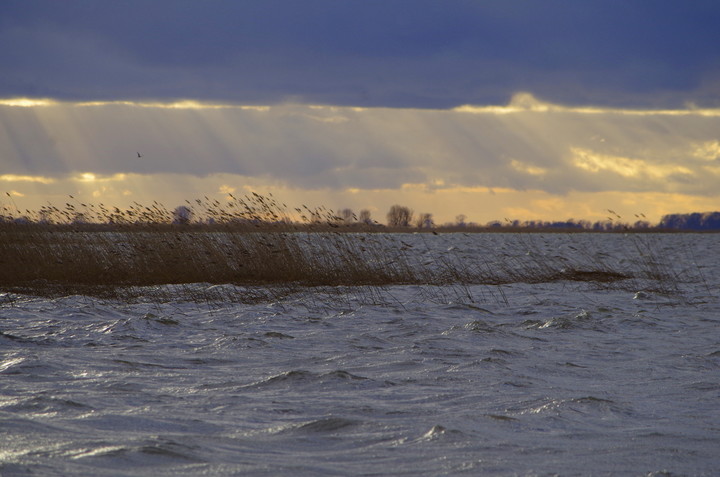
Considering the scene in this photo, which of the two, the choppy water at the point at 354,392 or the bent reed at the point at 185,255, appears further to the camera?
the bent reed at the point at 185,255

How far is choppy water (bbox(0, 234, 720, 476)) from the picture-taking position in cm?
359

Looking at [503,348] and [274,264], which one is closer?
[503,348]

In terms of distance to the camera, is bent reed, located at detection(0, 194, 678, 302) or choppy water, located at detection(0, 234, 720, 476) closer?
choppy water, located at detection(0, 234, 720, 476)

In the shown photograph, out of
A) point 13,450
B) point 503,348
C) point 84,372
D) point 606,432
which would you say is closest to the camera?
point 13,450

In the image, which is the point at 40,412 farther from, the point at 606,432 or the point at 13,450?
the point at 606,432

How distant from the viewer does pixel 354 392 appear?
17.1 feet

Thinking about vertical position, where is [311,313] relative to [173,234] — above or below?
below

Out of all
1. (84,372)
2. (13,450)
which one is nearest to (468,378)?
(84,372)

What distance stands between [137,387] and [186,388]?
335 mm

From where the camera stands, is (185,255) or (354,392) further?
(185,255)

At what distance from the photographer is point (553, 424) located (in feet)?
14.4

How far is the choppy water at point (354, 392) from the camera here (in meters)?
3.59

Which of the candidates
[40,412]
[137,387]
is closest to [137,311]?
[137,387]

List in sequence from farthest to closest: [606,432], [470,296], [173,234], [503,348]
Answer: [173,234] → [470,296] → [503,348] → [606,432]
